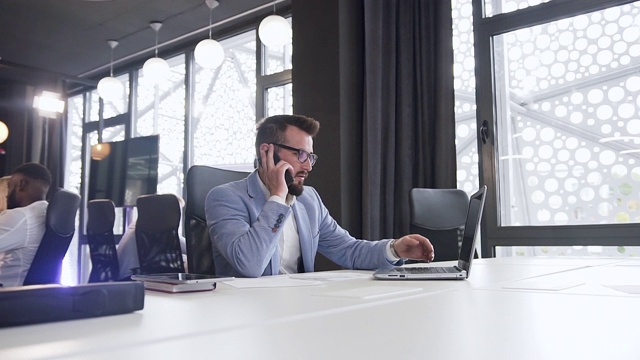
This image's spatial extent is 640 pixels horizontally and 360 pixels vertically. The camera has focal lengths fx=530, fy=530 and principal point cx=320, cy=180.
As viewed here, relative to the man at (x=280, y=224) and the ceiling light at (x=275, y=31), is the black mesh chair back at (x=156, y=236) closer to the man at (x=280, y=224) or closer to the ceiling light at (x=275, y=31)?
the man at (x=280, y=224)

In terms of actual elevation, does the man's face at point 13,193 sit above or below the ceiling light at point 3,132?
below

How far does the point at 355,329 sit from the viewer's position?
0.59 meters

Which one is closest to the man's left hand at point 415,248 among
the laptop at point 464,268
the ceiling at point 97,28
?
the laptop at point 464,268

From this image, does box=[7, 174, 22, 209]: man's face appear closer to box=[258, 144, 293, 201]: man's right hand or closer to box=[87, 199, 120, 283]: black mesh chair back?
box=[87, 199, 120, 283]: black mesh chair back

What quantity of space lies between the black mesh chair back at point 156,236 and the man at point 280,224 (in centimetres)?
102

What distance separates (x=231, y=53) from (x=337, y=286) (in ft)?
15.1

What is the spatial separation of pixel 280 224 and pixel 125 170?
442cm

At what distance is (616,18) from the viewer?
3.17m

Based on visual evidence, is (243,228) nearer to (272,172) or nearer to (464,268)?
(272,172)

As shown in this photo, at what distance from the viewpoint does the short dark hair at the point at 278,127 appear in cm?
202

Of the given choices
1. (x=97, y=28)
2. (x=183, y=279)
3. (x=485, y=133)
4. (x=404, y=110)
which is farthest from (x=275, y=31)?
(x=183, y=279)

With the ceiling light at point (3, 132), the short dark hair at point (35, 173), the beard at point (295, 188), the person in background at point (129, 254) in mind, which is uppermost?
the ceiling light at point (3, 132)

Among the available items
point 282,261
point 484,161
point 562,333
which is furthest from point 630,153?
point 562,333

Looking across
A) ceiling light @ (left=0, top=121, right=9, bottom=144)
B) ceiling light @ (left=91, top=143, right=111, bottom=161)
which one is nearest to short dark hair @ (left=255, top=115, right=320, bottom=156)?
ceiling light @ (left=91, top=143, right=111, bottom=161)
